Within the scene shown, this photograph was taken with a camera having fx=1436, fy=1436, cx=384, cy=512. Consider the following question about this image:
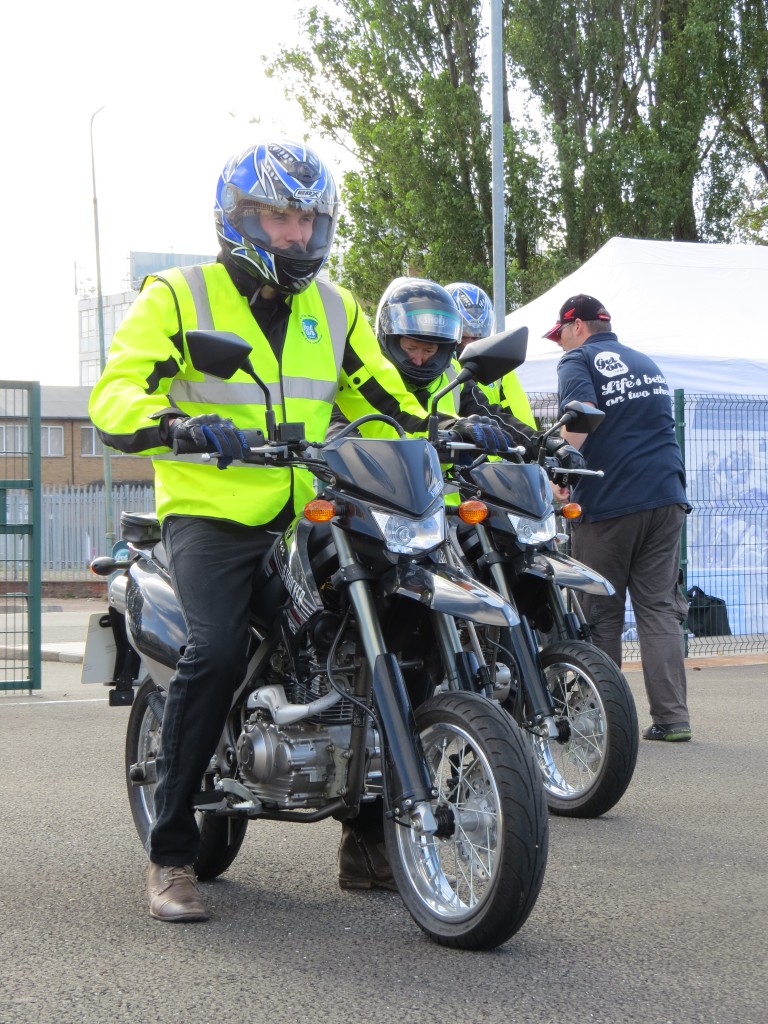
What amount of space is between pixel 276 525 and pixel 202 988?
130 cm

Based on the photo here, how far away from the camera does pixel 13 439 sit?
9.59 metres

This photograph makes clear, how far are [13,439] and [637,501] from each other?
175 inches

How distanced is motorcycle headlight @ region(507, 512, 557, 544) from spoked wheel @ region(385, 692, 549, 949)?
1634 millimetres

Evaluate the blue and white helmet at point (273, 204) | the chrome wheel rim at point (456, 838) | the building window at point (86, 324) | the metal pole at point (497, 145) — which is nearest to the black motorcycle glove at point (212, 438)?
the blue and white helmet at point (273, 204)

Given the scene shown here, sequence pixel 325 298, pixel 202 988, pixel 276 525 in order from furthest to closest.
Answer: pixel 325 298
pixel 276 525
pixel 202 988

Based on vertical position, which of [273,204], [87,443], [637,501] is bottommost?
[637,501]

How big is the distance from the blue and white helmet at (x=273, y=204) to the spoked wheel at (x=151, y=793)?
52.5 inches

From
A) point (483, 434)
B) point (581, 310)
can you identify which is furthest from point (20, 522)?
point (483, 434)

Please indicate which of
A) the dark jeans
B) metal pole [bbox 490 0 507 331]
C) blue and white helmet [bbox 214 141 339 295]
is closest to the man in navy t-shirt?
blue and white helmet [bbox 214 141 339 295]

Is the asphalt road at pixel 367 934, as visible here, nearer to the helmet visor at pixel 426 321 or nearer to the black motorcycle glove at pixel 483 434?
the black motorcycle glove at pixel 483 434

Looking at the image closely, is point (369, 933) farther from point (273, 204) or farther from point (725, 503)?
point (725, 503)

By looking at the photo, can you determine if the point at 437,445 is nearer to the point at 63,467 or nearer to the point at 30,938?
the point at 30,938

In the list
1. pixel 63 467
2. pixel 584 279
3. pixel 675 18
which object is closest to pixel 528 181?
pixel 675 18

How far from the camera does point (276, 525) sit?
13.4ft
